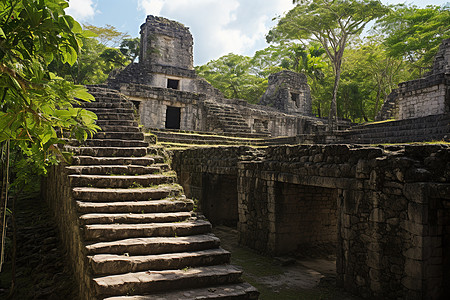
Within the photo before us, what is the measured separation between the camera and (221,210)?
40.7 ft

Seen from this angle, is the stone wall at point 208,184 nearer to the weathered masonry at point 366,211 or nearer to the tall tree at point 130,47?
the weathered masonry at point 366,211

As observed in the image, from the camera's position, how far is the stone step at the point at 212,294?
4.48 m

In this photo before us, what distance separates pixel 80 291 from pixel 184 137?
33.5 ft

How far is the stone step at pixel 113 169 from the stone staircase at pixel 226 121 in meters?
10.1

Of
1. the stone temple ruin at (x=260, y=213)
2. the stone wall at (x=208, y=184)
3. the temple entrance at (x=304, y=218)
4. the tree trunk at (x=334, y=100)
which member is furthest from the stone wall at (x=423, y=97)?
the stone wall at (x=208, y=184)

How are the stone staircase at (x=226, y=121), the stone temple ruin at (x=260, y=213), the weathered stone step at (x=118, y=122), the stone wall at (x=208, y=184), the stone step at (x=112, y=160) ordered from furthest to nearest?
the stone staircase at (x=226, y=121)
the stone wall at (x=208, y=184)
the weathered stone step at (x=118, y=122)
the stone step at (x=112, y=160)
the stone temple ruin at (x=260, y=213)

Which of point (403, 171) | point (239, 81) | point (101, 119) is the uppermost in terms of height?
point (239, 81)

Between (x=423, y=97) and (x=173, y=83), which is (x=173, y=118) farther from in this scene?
(x=423, y=97)

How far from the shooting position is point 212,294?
4.64 meters

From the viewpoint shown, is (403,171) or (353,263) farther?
(353,263)

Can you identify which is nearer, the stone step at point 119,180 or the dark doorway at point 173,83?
the stone step at point 119,180

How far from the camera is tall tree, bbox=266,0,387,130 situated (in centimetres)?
1964

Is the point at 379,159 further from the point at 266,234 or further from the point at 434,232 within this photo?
the point at 266,234

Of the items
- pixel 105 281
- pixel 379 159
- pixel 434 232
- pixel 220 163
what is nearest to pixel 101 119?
pixel 220 163
